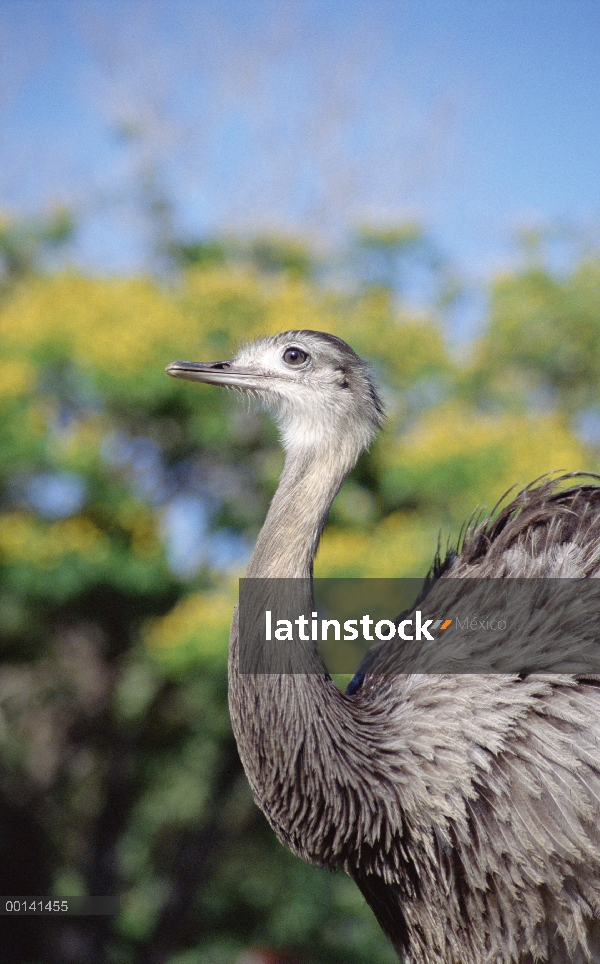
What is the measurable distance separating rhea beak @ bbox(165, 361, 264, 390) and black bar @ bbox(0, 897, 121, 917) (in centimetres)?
828

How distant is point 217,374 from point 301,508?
515 millimetres

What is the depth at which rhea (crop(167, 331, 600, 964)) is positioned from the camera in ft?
8.09

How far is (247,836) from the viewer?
39.3ft

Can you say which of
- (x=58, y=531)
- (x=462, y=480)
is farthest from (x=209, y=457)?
(x=462, y=480)

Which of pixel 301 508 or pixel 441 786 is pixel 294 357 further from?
pixel 441 786

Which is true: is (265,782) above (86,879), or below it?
above

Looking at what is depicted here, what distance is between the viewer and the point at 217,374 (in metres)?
2.88

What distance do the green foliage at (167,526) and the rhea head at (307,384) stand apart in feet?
16.3

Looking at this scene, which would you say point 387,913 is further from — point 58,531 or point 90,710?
point 90,710

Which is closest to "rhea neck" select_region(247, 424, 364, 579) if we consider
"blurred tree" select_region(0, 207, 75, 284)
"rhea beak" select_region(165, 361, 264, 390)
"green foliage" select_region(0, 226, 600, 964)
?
"rhea beak" select_region(165, 361, 264, 390)

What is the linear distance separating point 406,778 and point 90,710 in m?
8.89

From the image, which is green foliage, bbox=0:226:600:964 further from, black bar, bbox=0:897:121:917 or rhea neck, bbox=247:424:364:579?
rhea neck, bbox=247:424:364:579

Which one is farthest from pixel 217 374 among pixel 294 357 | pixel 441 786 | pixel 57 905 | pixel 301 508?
pixel 57 905

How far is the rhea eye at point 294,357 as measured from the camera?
9.61 feet
